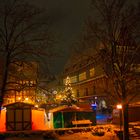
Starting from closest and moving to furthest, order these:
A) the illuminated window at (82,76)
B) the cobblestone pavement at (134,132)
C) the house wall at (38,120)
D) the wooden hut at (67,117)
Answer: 1. the cobblestone pavement at (134,132)
2. the house wall at (38,120)
3. the wooden hut at (67,117)
4. the illuminated window at (82,76)

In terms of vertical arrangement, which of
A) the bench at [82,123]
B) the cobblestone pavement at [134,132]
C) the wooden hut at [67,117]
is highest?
the wooden hut at [67,117]

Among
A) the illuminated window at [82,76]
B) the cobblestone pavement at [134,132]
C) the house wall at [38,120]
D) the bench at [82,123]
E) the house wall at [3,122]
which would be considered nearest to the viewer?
the cobblestone pavement at [134,132]

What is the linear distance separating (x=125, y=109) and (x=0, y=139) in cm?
1632

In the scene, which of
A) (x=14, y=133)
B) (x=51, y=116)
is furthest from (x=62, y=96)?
(x=14, y=133)

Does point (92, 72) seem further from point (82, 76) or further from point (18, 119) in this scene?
point (18, 119)

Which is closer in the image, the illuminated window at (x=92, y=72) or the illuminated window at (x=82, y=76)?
the illuminated window at (x=92, y=72)

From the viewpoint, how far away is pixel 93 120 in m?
44.3

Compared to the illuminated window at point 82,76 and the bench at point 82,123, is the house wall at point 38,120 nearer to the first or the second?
the bench at point 82,123

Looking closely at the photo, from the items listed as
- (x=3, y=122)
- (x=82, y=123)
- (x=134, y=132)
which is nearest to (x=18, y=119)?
(x=3, y=122)

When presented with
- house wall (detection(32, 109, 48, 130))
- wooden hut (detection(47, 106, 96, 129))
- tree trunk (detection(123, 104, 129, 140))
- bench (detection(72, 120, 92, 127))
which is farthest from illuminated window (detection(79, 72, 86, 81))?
tree trunk (detection(123, 104, 129, 140))

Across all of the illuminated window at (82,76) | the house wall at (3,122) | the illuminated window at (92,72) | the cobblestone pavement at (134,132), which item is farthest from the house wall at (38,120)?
the illuminated window at (82,76)

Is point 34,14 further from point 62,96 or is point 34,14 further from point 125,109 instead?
point 62,96

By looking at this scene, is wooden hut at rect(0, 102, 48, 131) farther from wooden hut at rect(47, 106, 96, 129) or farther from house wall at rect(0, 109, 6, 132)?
wooden hut at rect(47, 106, 96, 129)

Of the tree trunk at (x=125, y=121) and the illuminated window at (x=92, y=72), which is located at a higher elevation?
the illuminated window at (x=92, y=72)
